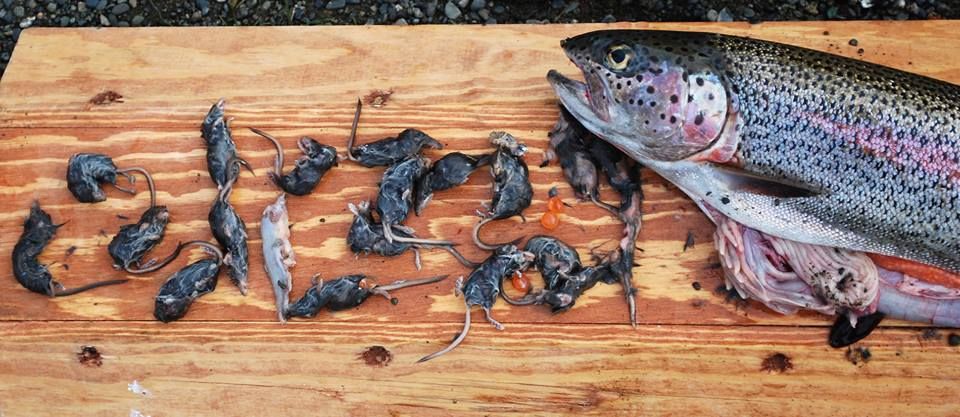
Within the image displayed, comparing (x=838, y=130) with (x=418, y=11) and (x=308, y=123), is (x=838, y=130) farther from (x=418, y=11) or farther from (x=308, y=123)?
(x=418, y=11)

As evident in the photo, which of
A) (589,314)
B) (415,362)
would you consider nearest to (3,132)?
(415,362)

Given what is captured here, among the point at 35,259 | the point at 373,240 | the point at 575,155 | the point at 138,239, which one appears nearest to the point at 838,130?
the point at 575,155

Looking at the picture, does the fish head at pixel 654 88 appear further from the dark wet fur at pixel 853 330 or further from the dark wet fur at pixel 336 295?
the dark wet fur at pixel 336 295

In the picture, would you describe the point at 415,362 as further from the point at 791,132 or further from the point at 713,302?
the point at 791,132

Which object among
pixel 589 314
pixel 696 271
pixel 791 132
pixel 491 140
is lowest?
pixel 589 314

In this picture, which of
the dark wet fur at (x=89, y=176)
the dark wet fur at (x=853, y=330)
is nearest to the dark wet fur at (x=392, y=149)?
the dark wet fur at (x=89, y=176)

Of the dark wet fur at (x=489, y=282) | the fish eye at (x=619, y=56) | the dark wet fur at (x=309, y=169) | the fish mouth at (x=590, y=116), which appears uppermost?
the fish eye at (x=619, y=56)
